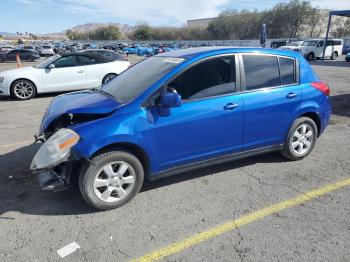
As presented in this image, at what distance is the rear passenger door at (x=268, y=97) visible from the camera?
4.36 meters

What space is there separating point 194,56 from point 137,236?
7.32 feet

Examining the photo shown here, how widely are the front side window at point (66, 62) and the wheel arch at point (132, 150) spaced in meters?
8.09

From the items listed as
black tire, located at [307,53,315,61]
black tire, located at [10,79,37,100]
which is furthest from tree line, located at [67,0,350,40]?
black tire, located at [10,79,37,100]

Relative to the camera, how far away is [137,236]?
3.29m

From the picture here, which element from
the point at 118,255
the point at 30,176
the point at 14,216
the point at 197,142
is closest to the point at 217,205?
the point at 197,142

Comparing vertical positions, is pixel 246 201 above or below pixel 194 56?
below

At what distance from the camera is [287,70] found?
15.6ft

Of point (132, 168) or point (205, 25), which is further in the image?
point (205, 25)

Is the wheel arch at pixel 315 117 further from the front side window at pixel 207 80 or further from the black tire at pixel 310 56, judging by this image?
the black tire at pixel 310 56

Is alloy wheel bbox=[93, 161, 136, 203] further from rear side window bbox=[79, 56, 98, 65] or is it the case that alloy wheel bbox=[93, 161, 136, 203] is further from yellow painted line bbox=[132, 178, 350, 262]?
rear side window bbox=[79, 56, 98, 65]

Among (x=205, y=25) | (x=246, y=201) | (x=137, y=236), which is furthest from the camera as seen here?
(x=205, y=25)

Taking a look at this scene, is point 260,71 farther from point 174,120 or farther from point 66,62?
point 66,62

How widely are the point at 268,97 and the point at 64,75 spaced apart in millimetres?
8148

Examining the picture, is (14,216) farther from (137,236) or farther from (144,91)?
(144,91)
